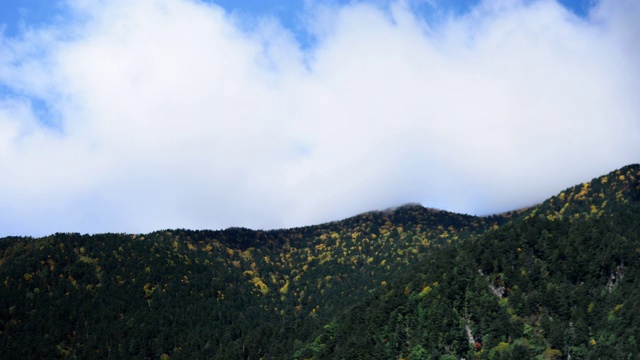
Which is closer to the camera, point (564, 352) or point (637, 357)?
point (637, 357)

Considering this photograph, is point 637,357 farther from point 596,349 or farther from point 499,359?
A: point 499,359

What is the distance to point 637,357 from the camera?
179375mm

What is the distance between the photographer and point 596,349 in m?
194

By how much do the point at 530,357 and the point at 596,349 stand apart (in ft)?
59.5

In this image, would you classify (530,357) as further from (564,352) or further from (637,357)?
(637,357)

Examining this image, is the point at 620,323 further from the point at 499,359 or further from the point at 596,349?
the point at 499,359

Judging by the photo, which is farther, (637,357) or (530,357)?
(530,357)

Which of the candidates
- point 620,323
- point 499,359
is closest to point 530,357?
point 499,359

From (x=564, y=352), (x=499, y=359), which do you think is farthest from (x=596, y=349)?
(x=499, y=359)

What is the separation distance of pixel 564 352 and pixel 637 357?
2350 centimetres

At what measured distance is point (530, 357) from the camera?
197375mm

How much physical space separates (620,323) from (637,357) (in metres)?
19.3

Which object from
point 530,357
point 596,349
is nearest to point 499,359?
point 530,357

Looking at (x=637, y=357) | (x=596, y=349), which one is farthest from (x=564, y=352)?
(x=637, y=357)
